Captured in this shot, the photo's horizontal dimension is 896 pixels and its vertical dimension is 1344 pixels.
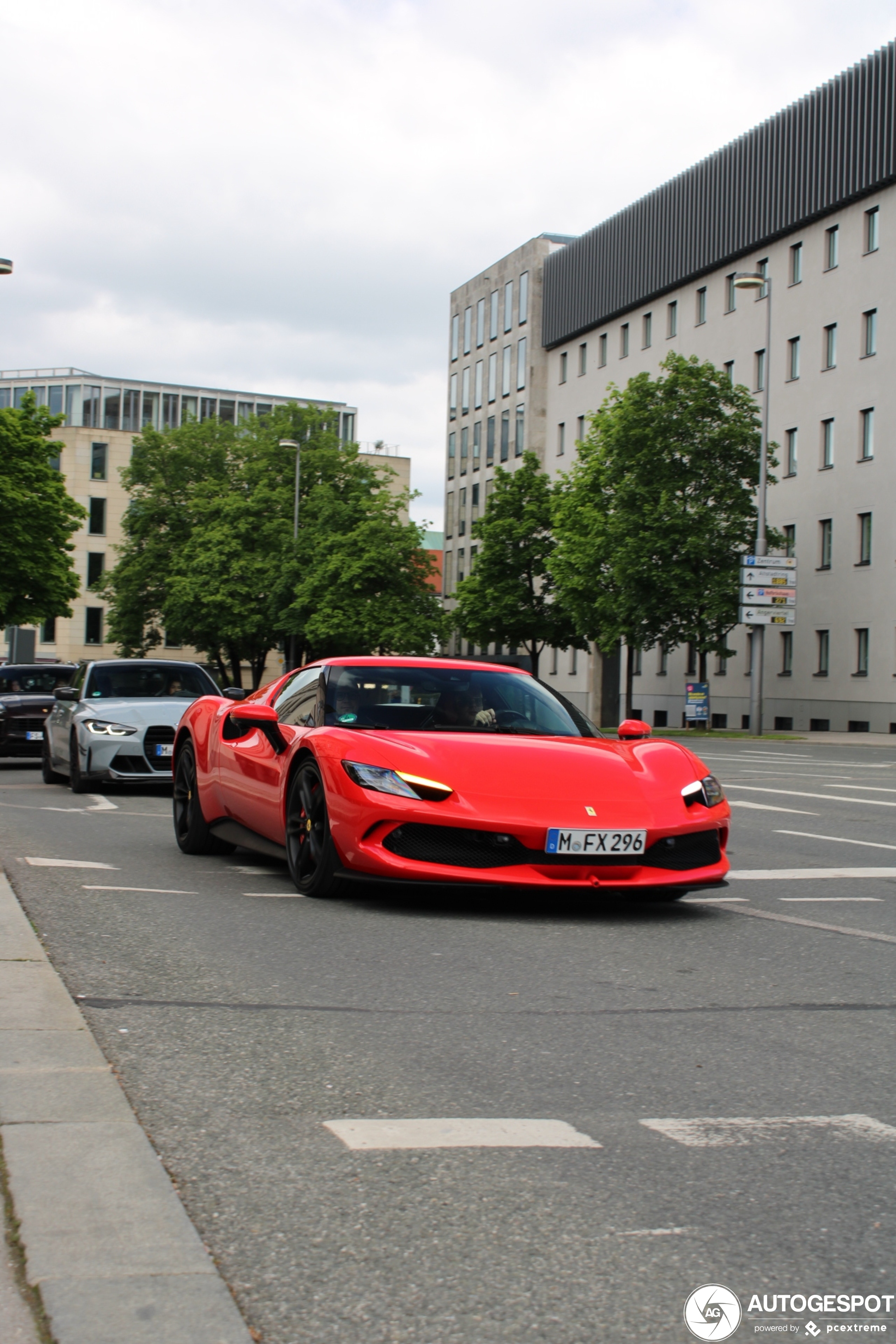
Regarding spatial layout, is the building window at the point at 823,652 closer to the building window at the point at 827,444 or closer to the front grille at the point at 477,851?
the building window at the point at 827,444

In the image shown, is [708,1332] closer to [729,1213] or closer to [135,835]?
[729,1213]

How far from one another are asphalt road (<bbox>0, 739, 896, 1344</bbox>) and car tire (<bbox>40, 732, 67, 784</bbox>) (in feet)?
30.2

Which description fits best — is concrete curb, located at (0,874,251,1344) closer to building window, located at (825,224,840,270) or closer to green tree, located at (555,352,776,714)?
green tree, located at (555,352,776,714)

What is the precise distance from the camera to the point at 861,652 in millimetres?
50562

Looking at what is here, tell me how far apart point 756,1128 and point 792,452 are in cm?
5302

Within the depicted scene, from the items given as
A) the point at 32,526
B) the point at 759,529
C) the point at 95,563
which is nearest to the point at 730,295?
the point at 759,529

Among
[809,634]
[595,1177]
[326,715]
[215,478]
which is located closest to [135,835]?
[326,715]

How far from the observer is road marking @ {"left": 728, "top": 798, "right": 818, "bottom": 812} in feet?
49.2

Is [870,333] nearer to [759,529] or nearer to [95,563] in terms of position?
[759,529]

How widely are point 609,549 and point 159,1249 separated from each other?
47.3m

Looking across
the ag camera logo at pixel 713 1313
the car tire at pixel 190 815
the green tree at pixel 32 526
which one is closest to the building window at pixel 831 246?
the green tree at pixel 32 526

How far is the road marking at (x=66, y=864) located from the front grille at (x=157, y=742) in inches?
234

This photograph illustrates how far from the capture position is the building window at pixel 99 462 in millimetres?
99812

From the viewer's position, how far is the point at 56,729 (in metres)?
17.4
